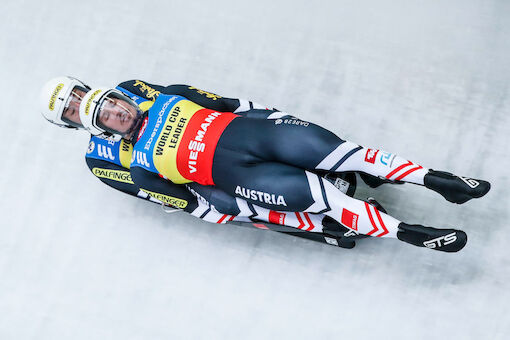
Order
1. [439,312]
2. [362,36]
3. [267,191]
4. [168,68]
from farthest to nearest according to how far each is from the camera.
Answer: [168,68]
[362,36]
[439,312]
[267,191]

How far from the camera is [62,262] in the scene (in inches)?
159

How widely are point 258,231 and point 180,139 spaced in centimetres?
89

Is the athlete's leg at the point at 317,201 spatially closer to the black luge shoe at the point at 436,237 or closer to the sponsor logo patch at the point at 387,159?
the black luge shoe at the point at 436,237

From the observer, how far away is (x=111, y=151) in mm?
3697

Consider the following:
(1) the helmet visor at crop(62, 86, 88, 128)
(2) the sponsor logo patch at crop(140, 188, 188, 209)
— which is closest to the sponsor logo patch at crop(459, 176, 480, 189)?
(2) the sponsor logo patch at crop(140, 188, 188, 209)

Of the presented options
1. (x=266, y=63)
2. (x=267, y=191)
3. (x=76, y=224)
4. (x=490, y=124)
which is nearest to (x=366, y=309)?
(x=267, y=191)

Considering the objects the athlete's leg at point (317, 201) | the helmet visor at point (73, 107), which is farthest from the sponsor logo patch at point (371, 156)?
the helmet visor at point (73, 107)

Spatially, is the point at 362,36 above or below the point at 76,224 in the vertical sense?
above

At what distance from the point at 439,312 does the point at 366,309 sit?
41 centimetres

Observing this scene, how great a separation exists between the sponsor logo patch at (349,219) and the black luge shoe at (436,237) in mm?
224

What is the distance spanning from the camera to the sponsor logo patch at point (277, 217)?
3352mm

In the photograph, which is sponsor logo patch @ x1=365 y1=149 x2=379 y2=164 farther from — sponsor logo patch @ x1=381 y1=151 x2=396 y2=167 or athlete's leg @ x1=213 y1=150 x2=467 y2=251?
athlete's leg @ x1=213 y1=150 x2=467 y2=251

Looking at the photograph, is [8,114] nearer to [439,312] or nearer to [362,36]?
[362,36]

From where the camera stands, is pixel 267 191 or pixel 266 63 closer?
pixel 267 191
